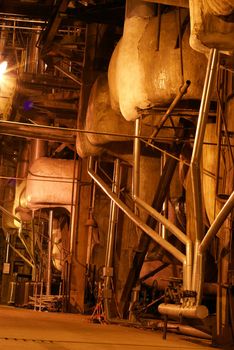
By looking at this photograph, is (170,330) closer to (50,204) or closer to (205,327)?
(205,327)

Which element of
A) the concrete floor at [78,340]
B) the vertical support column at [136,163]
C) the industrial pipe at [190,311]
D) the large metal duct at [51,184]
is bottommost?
the concrete floor at [78,340]

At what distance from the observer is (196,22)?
652 centimetres

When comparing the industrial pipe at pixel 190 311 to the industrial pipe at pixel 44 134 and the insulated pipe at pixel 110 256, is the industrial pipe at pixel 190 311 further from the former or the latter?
the industrial pipe at pixel 44 134

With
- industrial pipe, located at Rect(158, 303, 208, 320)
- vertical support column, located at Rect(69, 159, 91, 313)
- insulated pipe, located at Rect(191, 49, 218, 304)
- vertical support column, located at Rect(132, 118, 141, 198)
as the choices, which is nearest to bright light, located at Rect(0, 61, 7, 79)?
vertical support column, located at Rect(69, 159, 91, 313)

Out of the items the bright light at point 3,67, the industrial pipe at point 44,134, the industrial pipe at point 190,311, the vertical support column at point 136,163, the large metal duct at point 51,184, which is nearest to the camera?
the industrial pipe at point 190,311

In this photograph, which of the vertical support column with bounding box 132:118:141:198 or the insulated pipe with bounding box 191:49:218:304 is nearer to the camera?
the insulated pipe with bounding box 191:49:218:304

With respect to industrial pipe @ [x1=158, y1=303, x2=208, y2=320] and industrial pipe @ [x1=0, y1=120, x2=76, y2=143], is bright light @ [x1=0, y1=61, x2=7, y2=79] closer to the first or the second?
industrial pipe @ [x1=0, y1=120, x2=76, y2=143]

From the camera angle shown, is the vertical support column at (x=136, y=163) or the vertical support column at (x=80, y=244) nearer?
the vertical support column at (x=136, y=163)

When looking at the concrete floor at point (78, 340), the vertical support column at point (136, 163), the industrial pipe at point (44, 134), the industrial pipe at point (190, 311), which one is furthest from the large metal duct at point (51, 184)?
the industrial pipe at point (190, 311)

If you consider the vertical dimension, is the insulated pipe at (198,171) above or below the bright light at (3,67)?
below

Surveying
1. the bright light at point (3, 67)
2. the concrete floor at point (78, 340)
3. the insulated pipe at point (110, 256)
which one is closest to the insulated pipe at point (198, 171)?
the concrete floor at point (78, 340)

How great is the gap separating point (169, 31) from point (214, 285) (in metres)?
3.69

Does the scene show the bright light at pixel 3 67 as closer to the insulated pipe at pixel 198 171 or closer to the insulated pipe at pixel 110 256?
the insulated pipe at pixel 110 256

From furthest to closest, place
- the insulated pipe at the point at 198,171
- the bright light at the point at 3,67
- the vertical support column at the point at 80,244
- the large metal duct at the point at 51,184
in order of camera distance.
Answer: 1. the large metal duct at the point at 51,184
2. the bright light at the point at 3,67
3. the vertical support column at the point at 80,244
4. the insulated pipe at the point at 198,171
